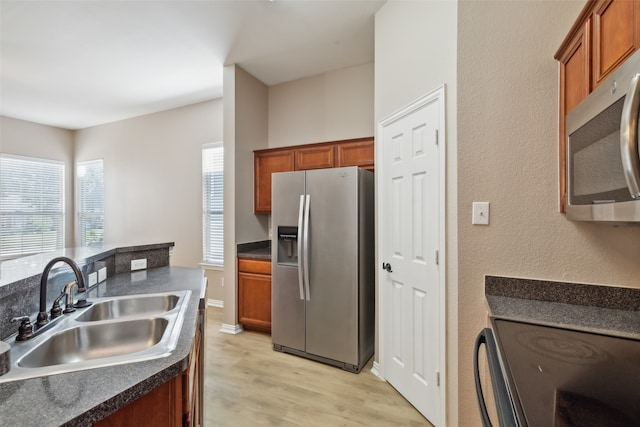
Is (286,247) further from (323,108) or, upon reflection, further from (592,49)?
(592,49)

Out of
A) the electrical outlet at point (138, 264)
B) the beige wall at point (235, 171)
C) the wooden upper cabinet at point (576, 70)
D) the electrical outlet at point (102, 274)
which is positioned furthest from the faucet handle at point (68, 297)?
the wooden upper cabinet at point (576, 70)

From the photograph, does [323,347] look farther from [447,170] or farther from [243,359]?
[447,170]

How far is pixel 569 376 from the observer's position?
2.66 ft

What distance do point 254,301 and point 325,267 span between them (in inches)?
42.7

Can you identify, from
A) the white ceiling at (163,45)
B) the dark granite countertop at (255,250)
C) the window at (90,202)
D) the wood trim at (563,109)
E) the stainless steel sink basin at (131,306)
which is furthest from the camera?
the window at (90,202)

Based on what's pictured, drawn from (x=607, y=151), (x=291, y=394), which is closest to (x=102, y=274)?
(x=291, y=394)

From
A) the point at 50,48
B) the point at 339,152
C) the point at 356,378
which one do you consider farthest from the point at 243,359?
the point at 50,48

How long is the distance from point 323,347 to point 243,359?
750 mm

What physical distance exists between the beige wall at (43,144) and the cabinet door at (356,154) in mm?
5447

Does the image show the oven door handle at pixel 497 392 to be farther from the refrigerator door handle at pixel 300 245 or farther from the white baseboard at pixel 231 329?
the white baseboard at pixel 231 329

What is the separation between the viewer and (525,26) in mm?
1480

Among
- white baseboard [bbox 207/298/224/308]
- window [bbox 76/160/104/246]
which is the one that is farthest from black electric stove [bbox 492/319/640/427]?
window [bbox 76/160/104/246]

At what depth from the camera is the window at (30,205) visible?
473cm

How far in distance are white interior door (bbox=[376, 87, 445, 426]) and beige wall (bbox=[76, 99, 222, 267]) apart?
9.64ft
